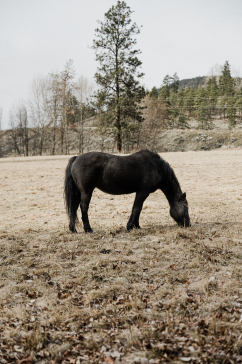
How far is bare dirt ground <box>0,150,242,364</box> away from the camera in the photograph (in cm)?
312

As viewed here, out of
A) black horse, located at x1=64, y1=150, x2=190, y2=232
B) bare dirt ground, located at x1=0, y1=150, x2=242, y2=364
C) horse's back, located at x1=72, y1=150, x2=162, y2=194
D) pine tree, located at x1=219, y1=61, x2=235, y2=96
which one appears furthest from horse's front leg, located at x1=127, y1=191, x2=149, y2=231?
pine tree, located at x1=219, y1=61, x2=235, y2=96

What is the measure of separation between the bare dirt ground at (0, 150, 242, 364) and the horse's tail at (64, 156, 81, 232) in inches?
20.3

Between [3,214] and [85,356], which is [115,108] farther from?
[85,356]

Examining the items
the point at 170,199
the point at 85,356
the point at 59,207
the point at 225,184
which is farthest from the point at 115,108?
the point at 85,356

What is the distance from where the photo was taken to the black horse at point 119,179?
6.80 metres

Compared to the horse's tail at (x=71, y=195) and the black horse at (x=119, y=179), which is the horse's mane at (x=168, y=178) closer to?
the black horse at (x=119, y=179)

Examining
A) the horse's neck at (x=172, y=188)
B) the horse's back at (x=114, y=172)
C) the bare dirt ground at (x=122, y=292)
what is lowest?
the bare dirt ground at (x=122, y=292)

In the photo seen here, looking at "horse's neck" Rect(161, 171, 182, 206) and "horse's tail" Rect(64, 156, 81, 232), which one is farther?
"horse's neck" Rect(161, 171, 182, 206)

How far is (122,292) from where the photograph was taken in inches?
168

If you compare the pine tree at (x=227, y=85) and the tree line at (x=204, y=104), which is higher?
the pine tree at (x=227, y=85)

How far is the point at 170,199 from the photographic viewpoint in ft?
24.9

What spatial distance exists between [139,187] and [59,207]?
17.4 feet

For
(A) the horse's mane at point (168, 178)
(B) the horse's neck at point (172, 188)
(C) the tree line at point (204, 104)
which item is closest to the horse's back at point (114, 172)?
(A) the horse's mane at point (168, 178)

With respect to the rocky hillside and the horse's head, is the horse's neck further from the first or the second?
the rocky hillside
